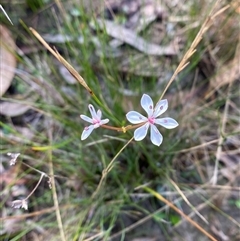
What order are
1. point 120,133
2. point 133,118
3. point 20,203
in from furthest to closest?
point 120,133
point 20,203
point 133,118

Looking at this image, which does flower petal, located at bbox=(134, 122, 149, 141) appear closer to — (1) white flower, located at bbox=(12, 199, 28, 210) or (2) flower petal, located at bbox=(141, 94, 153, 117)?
(2) flower petal, located at bbox=(141, 94, 153, 117)

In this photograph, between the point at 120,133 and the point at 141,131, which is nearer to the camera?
the point at 141,131

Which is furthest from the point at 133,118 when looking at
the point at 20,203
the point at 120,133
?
the point at 120,133

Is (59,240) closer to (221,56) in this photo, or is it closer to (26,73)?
(26,73)

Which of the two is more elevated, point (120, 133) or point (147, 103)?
point (120, 133)

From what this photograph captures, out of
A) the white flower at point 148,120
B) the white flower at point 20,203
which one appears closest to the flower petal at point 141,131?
the white flower at point 148,120

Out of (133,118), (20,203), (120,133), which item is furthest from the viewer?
(120,133)

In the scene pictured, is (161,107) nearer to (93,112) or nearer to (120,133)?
(93,112)

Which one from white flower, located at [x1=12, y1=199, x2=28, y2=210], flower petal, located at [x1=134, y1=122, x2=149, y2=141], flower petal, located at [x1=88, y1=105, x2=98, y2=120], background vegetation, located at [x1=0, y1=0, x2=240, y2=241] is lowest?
white flower, located at [x1=12, y1=199, x2=28, y2=210]

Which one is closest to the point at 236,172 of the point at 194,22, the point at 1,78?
the point at 194,22

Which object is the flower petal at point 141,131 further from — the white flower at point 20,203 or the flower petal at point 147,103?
the white flower at point 20,203

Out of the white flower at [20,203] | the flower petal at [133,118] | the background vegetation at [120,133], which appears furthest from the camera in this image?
the background vegetation at [120,133]

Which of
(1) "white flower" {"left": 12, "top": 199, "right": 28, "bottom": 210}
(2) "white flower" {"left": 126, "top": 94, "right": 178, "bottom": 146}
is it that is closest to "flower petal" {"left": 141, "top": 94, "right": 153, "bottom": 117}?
(2) "white flower" {"left": 126, "top": 94, "right": 178, "bottom": 146}
